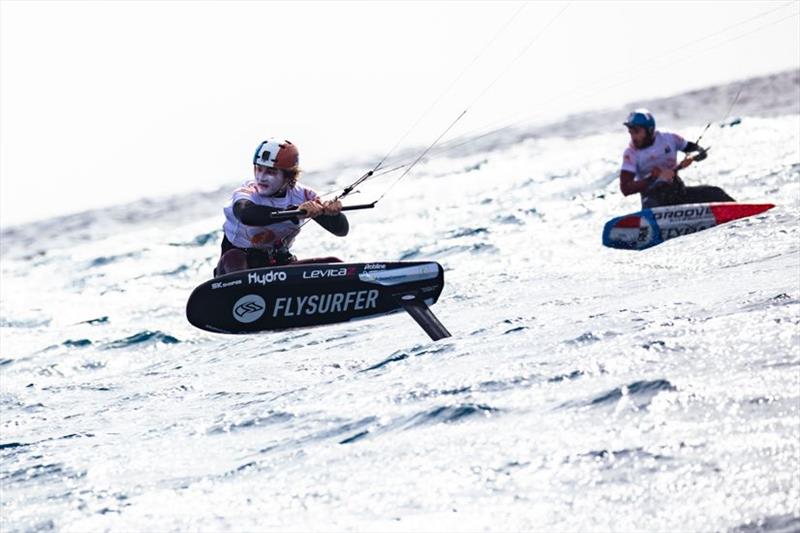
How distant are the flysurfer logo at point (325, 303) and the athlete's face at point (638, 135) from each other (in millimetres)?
5029

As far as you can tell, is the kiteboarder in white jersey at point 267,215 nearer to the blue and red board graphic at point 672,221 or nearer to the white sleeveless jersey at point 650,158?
the blue and red board graphic at point 672,221

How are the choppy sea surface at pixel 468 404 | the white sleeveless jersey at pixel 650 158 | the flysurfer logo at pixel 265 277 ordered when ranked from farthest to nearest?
the white sleeveless jersey at pixel 650 158 → the flysurfer logo at pixel 265 277 → the choppy sea surface at pixel 468 404

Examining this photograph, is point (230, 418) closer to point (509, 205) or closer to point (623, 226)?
point (623, 226)

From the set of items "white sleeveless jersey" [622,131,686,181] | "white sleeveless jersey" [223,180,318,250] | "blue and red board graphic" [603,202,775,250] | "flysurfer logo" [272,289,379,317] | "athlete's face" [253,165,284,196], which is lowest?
"blue and red board graphic" [603,202,775,250]

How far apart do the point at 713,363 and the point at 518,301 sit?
14.9ft

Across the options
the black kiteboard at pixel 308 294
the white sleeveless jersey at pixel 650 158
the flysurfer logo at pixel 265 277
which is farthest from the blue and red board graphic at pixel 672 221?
the flysurfer logo at pixel 265 277

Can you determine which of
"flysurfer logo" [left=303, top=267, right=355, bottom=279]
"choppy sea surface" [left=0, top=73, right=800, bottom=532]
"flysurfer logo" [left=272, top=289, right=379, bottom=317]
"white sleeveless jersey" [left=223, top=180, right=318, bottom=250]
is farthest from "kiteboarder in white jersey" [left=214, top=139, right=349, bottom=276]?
"choppy sea surface" [left=0, top=73, right=800, bottom=532]

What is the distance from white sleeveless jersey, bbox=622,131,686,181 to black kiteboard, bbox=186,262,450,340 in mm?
4635

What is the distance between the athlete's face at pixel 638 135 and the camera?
1476 centimetres

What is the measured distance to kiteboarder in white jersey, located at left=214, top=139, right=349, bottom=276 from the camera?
1105cm

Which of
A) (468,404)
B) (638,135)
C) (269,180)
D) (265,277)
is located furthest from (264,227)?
(638,135)

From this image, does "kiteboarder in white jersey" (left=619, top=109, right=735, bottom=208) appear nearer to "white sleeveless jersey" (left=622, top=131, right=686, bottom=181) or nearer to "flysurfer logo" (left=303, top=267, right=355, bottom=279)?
"white sleeveless jersey" (left=622, top=131, right=686, bottom=181)

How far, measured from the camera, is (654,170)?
1480 cm

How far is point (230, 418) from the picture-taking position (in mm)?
8703
